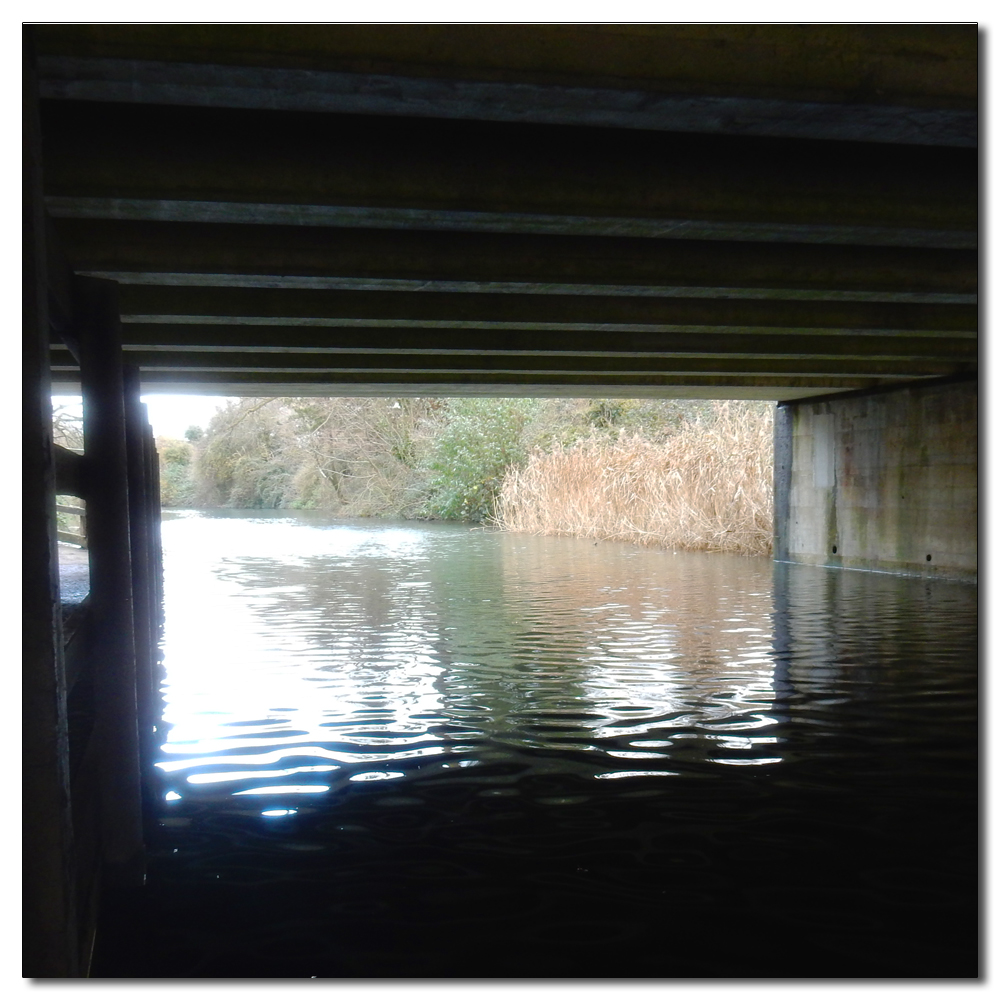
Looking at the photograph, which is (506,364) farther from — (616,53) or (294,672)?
(616,53)

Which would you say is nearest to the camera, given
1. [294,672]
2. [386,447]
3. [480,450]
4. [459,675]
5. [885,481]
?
[459,675]

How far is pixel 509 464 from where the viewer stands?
91.9 ft

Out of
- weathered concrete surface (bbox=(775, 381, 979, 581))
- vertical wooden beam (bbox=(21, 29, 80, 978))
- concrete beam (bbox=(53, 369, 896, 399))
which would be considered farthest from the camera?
weathered concrete surface (bbox=(775, 381, 979, 581))

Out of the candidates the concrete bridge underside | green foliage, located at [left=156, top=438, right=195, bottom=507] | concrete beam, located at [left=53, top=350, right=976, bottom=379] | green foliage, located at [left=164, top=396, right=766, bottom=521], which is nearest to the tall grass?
green foliage, located at [left=164, top=396, right=766, bottom=521]

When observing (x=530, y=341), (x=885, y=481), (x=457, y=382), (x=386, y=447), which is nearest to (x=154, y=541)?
(x=457, y=382)

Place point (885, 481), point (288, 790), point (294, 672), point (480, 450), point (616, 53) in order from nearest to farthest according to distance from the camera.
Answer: point (616, 53) → point (288, 790) → point (294, 672) → point (885, 481) → point (480, 450)

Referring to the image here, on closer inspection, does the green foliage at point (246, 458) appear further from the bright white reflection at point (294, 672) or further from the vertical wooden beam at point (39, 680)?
the vertical wooden beam at point (39, 680)

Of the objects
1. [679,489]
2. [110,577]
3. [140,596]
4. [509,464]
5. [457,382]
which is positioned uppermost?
[457,382]

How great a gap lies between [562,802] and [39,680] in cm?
241

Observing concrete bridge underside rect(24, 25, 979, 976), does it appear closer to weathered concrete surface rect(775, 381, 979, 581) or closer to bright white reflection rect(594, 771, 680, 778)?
bright white reflection rect(594, 771, 680, 778)

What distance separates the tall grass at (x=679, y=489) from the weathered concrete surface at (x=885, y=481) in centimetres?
142

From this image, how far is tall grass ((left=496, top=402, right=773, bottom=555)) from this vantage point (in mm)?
16953

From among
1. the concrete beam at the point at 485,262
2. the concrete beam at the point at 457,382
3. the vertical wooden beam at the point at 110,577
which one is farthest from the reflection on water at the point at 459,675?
the concrete beam at the point at 485,262

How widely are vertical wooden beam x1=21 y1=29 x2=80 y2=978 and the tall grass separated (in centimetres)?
1562
